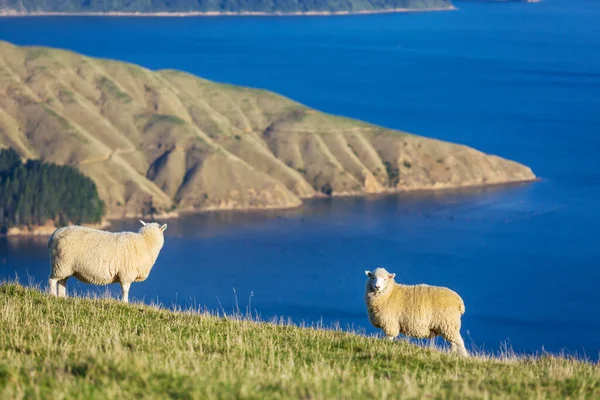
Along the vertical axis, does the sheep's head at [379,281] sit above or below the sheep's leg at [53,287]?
above

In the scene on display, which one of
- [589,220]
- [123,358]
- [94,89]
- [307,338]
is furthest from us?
[94,89]

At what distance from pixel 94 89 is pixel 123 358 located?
525 feet

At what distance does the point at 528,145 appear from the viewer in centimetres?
19938

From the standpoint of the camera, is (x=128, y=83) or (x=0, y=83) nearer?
(x=0, y=83)

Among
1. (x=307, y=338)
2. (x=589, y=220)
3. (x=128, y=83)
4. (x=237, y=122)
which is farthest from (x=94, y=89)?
(x=307, y=338)

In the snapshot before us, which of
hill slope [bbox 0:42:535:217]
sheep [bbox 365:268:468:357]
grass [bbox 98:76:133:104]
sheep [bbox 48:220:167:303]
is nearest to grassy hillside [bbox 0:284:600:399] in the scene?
sheep [bbox 48:220:167:303]

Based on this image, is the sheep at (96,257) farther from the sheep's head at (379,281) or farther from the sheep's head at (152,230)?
the sheep's head at (379,281)

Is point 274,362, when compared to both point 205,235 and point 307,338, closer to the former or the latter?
point 307,338

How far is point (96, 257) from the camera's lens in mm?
20797

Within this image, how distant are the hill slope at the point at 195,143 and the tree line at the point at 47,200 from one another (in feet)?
13.9

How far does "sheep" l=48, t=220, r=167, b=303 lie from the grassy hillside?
147cm

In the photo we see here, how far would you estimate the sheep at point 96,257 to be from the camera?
20.7 m

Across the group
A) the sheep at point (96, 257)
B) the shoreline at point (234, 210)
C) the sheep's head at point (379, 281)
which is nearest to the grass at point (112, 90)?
the shoreline at point (234, 210)

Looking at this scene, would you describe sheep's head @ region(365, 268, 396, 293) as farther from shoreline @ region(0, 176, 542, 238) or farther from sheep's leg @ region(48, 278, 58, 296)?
shoreline @ region(0, 176, 542, 238)
